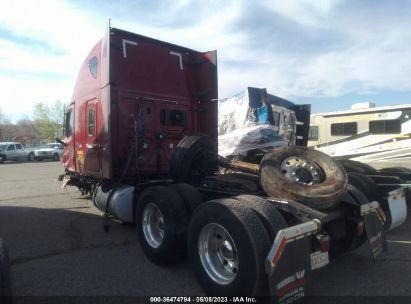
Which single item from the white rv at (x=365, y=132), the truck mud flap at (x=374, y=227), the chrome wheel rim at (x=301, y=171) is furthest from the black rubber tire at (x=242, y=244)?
the white rv at (x=365, y=132)

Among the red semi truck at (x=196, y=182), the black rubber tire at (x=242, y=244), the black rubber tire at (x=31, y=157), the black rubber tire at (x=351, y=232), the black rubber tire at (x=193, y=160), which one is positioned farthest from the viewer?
the black rubber tire at (x=31, y=157)

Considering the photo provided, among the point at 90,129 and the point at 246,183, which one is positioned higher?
the point at 90,129

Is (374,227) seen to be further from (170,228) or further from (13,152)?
(13,152)

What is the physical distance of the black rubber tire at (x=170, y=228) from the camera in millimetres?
4594

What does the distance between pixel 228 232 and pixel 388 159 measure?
7698 millimetres

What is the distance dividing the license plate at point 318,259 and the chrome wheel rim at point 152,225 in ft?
6.95

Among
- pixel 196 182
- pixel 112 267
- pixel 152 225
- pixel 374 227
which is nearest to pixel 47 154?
pixel 196 182

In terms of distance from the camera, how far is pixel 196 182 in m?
6.17

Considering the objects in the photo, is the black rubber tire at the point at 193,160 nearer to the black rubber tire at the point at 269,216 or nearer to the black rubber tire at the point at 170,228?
the black rubber tire at the point at 170,228

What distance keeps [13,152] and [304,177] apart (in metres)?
34.6

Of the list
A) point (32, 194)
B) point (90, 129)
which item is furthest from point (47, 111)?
point (90, 129)

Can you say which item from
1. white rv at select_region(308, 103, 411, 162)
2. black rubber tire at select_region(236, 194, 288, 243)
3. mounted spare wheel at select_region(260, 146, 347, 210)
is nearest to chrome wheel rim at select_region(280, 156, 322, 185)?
mounted spare wheel at select_region(260, 146, 347, 210)

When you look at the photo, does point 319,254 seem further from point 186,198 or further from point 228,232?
point 186,198

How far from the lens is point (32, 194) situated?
1158cm
